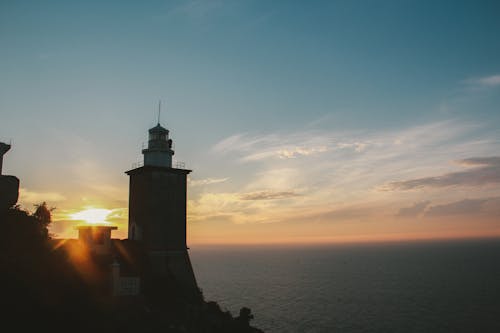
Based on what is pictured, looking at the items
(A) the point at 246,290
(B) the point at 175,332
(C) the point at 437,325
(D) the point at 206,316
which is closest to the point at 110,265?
(B) the point at 175,332

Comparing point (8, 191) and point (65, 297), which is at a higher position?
point (8, 191)

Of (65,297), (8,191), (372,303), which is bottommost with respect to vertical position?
(372,303)

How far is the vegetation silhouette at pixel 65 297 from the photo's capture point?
67.6ft

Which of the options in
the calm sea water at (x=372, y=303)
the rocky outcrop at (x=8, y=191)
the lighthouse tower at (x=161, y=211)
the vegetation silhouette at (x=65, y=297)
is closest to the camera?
the vegetation silhouette at (x=65, y=297)

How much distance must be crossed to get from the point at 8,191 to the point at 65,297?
9.92 metres

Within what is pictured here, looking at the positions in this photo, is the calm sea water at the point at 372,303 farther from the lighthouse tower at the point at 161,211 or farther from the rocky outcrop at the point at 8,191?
the rocky outcrop at the point at 8,191

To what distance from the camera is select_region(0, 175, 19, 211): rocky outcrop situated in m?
27.9

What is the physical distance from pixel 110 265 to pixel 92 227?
372 centimetres

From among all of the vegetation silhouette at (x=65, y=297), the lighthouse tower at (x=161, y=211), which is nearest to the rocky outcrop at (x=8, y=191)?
the vegetation silhouette at (x=65, y=297)

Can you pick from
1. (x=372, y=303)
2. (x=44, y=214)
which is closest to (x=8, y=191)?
(x=44, y=214)

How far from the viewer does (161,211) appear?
33281 millimetres

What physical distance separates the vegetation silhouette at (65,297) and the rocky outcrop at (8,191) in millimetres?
550

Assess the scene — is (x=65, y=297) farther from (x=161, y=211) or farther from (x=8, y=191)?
(x=161, y=211)

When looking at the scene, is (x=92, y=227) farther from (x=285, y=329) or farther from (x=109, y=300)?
(x=285, y=329)
